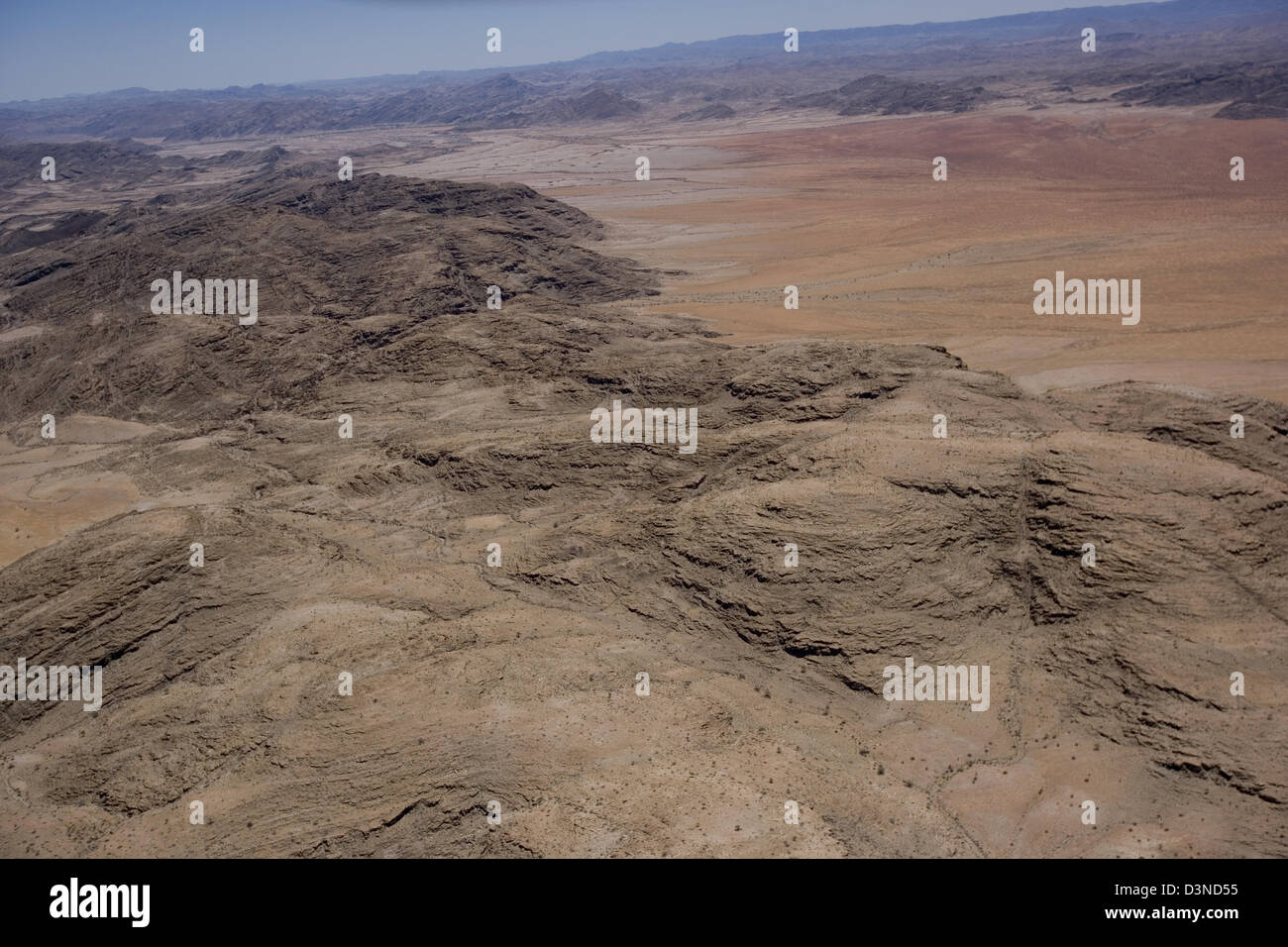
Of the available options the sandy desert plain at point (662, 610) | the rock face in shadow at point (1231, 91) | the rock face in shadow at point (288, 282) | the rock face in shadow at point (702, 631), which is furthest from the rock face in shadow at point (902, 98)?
the rock face in shadow at point (702, 631)

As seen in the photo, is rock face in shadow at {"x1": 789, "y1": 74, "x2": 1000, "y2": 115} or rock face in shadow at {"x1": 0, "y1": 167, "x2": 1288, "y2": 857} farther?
rock face in shadow at {"x1": 789, "y1": 74, "x2": 1000, "y2": 115}

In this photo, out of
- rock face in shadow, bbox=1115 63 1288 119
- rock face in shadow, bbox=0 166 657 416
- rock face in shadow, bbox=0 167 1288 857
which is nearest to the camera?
rock face in shadow, bbox=0 167 1288 857

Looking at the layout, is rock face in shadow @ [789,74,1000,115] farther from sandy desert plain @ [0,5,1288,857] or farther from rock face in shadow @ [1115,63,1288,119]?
sandy desert plain @ [0,5,1288,857]

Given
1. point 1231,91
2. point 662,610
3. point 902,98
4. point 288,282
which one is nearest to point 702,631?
point 662,610

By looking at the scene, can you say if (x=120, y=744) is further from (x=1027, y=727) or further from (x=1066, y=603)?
(x=1066, y=603)

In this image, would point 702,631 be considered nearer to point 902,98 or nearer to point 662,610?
point 662,610

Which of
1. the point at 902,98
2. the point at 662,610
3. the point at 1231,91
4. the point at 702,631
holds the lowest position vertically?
the point at 702,631

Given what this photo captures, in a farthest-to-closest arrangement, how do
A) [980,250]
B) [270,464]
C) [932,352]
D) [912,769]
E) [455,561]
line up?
[980,250], [270,464], [932,352], [455,561], [912,769]

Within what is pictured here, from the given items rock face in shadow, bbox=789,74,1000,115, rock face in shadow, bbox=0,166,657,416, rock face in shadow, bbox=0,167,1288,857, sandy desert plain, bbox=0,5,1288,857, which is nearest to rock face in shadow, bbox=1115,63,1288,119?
rock face in shadow, bbox=789,74,1000,115

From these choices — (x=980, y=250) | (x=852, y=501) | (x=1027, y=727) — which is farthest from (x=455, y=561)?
(x=980, y=250)
